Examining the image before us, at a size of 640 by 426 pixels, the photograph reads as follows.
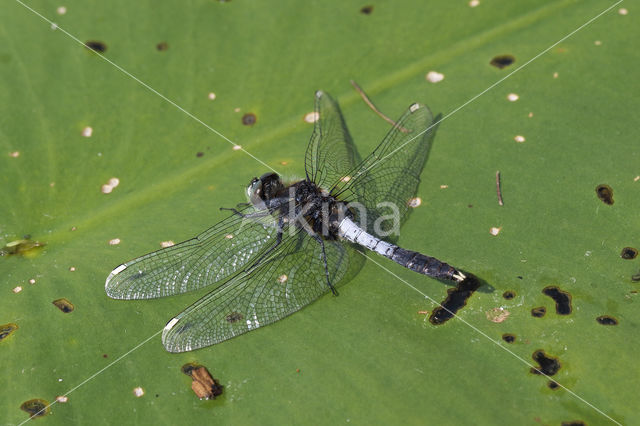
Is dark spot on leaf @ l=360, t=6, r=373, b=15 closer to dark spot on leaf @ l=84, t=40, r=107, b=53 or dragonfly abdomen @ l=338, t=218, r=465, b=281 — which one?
dragonfly abdomen @ l=338, t=218, r=465, b=281

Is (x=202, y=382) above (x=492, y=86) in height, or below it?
below

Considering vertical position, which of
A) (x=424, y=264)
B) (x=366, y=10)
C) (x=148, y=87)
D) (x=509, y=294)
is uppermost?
(x=366, y=10)

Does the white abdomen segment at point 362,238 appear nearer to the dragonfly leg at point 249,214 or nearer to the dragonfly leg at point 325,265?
the dragonfly leg at point 325,265

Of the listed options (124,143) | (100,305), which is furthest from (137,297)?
(124,143)

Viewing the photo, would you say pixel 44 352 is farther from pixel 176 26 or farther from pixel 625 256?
pixel 625 256

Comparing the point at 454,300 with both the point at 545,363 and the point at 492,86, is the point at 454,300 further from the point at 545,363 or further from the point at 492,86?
the point at 492,86

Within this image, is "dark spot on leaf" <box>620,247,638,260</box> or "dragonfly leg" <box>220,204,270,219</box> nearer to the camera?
"dark spot on leaf" <box>620,247,638,260</box>

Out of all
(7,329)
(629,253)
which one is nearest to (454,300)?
(629,253)

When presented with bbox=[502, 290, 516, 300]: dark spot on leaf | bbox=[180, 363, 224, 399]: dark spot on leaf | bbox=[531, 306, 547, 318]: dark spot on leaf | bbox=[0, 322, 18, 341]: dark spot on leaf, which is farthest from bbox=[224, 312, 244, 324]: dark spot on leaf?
bbox=[531, 306, 547, 318]: dark spot on leaf
